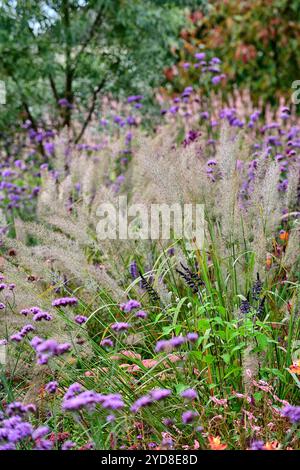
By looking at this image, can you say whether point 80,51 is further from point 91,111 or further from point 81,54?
point 91,111

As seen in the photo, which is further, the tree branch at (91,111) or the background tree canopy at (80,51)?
the tree branch at (91,111)

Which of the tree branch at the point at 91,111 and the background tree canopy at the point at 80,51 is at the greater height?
the background tree canopy at the point at 80,51

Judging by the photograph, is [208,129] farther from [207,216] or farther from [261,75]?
[261,75]

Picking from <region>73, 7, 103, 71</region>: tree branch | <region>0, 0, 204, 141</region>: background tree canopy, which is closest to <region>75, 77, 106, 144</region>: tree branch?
<region>0, 0, 204, 141</region>: background tree canopy

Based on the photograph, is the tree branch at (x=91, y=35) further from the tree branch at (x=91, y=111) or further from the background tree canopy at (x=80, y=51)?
the tree branch at (x=91, y=111)

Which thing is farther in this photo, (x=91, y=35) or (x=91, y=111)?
(x=91, y=111)

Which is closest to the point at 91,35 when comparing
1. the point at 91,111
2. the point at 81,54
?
the point at 81,54

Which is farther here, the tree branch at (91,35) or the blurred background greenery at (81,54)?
the tree branch at (91,35)

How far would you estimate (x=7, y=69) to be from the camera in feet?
25.9

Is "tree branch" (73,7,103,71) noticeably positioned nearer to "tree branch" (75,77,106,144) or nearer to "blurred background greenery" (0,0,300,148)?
"blurred background greenery" (0,0,300,148)

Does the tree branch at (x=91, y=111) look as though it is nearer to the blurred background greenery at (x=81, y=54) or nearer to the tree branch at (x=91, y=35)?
the blurred background greenery at (x=81, y=54)

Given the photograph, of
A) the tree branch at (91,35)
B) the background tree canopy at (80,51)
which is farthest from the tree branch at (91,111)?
the tree branch at (91,35)

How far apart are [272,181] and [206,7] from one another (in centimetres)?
658

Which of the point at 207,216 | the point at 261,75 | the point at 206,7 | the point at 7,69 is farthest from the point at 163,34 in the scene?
the point at 207,216
